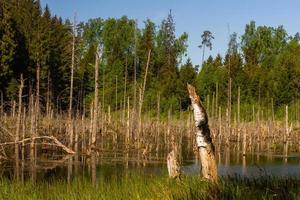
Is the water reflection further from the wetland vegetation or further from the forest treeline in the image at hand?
the forest treeline

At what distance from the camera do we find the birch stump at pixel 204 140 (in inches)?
363

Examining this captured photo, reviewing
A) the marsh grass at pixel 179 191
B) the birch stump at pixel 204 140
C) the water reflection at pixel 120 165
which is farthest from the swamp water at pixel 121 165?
the birch stump at pixel 204 140

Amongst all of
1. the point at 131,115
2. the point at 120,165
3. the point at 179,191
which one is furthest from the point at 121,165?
the point at 131,115

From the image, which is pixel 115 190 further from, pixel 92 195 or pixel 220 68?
pixel 220 68

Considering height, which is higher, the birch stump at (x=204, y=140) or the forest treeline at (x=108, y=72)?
the forest treeline at (x=108, y=72)

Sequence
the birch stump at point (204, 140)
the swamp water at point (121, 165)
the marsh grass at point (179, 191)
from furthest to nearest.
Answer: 1. the swamp water at point (121, 165)
2. the birch stump at point (204, 140)
3. the marsh grass at point (179, 191)

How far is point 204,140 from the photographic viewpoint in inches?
368

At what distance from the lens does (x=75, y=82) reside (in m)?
66.1

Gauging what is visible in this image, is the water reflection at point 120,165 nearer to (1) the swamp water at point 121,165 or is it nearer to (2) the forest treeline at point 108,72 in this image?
(1) the swamp water at point 121,165

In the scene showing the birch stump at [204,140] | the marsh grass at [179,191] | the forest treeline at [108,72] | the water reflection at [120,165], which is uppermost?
the forest treeline at [108,72]

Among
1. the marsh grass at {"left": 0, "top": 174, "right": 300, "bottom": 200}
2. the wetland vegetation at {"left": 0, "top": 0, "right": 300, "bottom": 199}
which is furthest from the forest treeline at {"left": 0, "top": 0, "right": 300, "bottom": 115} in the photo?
the marsh grass at {"left": 0, "top": 174, "right": 300, "bottom": 200}

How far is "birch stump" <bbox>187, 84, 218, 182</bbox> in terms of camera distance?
30.2 ft

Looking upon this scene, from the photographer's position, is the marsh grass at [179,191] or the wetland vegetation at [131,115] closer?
the marsh grass at [179,191]

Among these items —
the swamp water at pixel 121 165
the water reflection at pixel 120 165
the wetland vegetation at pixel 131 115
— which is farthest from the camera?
the water reflection at pixel 120 165
